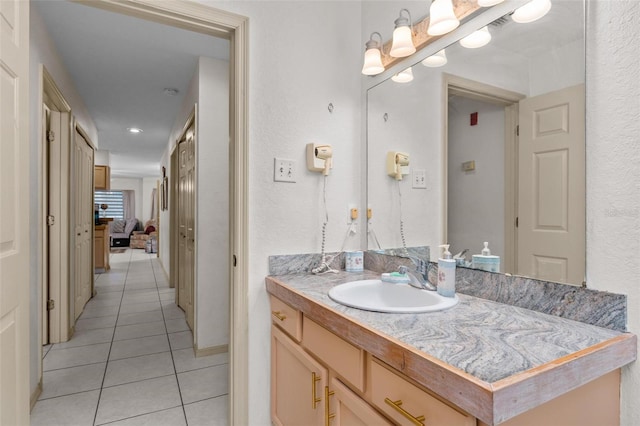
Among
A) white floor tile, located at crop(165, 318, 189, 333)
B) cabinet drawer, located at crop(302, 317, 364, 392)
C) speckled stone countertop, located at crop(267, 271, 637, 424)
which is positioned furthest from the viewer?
white floor tile, located at crop(165, 318, 189, 333)

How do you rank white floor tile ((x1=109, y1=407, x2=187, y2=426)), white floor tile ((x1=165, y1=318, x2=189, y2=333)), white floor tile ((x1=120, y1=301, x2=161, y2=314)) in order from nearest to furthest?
white floor tile ((x1=109, y1=407, x2=187, y2=426))
white floor tile ((x1=165, y1=318, x2=189, y2=333))
white floor tile ((x1=120, y1=301, x2=161, y2=314))

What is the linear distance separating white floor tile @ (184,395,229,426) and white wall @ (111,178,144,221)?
11312mm

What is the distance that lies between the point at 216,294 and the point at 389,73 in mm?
2145

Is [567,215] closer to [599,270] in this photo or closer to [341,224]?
[599,270]

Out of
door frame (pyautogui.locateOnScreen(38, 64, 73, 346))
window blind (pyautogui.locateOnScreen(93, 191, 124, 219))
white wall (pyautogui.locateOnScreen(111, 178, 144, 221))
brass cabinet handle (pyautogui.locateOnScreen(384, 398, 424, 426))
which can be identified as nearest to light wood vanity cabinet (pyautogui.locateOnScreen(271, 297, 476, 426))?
brass cabinet handle (pyautogui.locateOnScreen(384, 398, 424, 426))

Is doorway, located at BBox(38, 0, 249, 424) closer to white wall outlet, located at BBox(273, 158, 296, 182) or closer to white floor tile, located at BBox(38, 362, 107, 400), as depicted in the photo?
white wall outlet, located at BBox(273, 158, 296, 182)

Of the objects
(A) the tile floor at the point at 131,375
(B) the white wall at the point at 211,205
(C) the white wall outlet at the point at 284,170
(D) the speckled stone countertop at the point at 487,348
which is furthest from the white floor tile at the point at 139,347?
(D) the speckled stone countertop at the point at 487,348

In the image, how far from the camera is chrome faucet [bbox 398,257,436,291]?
1363mm

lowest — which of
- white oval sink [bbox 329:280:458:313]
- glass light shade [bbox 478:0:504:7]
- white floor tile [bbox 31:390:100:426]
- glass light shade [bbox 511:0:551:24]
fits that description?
white floor tile [bbox 31:390:100:426]

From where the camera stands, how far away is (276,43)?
167 centimetres

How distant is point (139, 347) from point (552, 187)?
3.13m

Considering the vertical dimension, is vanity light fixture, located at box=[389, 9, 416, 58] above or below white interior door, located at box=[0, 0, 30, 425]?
above

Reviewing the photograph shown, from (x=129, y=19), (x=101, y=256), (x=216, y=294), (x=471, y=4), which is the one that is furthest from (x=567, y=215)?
(x=101, y=256)

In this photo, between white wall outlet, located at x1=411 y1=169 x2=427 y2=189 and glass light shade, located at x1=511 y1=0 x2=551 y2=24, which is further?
white wall outlet, located at x1=411 y1=169 x2=427 y2=189
